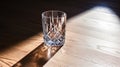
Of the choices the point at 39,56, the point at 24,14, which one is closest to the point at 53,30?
the point at 39,56

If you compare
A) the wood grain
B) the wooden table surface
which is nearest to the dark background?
the wood grain

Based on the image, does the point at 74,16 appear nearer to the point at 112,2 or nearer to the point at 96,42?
the point at 96,42

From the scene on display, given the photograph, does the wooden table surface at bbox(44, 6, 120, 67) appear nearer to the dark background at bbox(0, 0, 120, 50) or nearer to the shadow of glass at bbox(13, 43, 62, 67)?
the shadow of glass at bbox(13, 43, 62, 67)

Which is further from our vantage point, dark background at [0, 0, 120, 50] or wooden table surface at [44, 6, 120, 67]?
dark background at [0, 0, 120, 50]

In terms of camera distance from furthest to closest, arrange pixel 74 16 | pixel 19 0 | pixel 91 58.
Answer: pixel 19 0
pixel 74 16
pixel 91 58

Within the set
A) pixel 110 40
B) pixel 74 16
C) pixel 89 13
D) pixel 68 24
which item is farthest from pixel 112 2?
pixel 110 40
